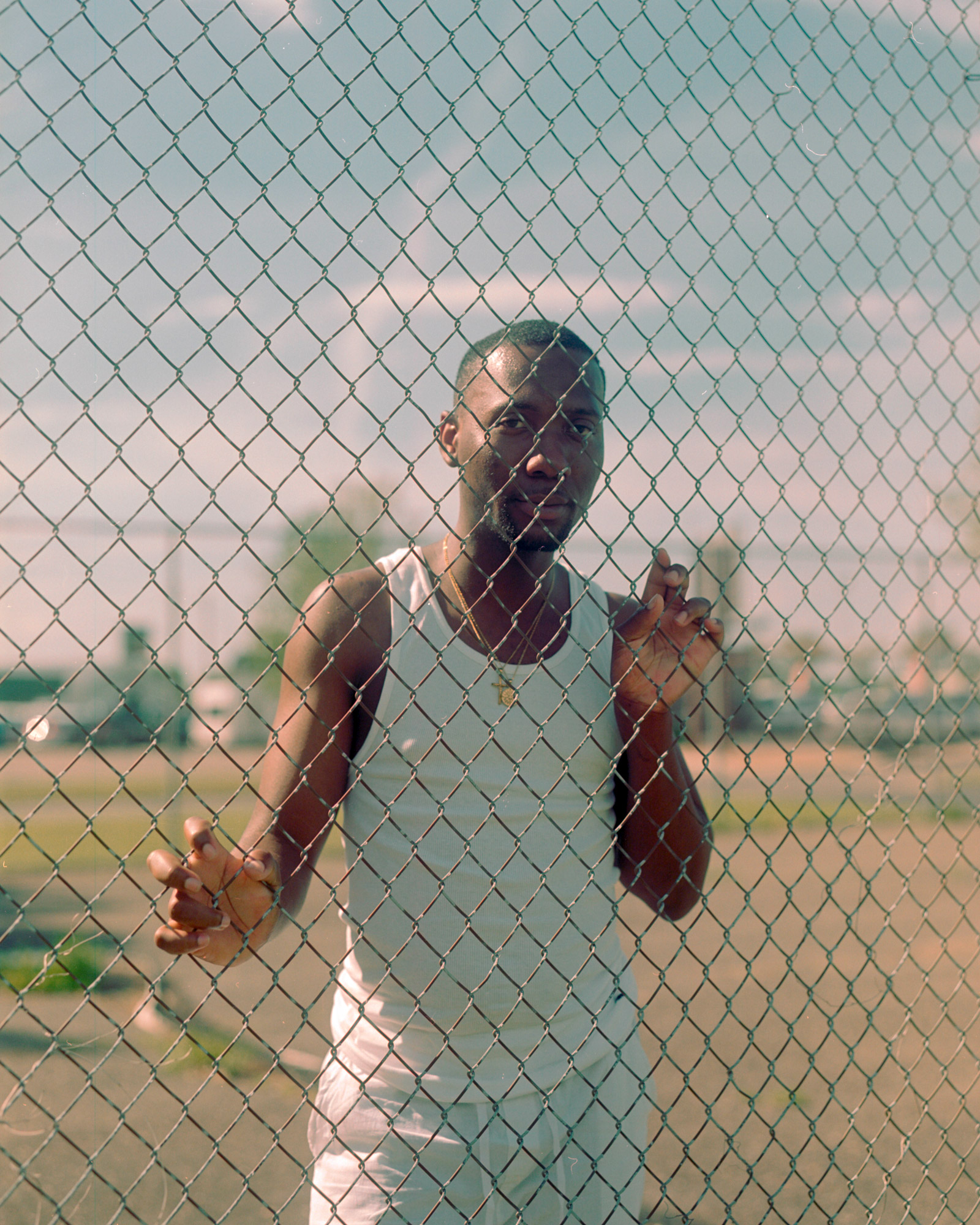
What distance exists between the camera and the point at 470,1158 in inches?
62.7

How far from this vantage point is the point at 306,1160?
375 cm

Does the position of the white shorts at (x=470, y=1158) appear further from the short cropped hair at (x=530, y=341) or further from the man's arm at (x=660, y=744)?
the short cropped hair at (x=530, y=341)

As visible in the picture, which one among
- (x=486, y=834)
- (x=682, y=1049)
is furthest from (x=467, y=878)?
(x=682, y=1049)

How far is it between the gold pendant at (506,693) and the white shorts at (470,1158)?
25.4 inches

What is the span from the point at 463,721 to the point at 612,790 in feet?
1.16

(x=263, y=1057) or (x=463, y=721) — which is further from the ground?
(x=463, y=721)

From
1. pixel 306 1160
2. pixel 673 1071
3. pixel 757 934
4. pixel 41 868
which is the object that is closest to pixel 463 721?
pixel 306 1160

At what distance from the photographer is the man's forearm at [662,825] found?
1771mm

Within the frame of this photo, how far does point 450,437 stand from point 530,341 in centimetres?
23

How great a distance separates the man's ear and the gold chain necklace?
149mm

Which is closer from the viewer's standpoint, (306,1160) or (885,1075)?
(306,1160)

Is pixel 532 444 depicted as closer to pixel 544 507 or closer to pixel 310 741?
pixel 544 507

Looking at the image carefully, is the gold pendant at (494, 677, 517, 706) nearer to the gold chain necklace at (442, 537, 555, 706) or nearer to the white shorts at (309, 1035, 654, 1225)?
the gold chain necklace at (442, 537, 555, 706)

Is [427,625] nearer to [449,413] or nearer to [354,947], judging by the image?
[449,413]
